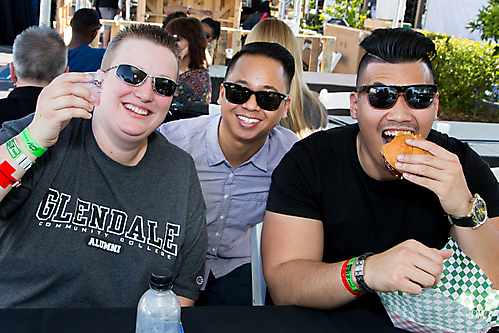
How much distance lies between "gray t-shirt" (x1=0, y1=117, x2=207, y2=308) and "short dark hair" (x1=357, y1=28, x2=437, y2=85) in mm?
1091

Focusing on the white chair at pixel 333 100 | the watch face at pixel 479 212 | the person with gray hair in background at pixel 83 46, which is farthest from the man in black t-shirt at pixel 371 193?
the person with gray hair in background at pixel 83 46

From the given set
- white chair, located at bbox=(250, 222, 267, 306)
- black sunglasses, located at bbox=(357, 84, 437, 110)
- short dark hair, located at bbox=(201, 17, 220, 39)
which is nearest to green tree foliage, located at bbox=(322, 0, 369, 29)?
short dark hair, located at bbox=(201, 17, 220, 39)

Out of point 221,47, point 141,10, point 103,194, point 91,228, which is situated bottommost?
point 91,228

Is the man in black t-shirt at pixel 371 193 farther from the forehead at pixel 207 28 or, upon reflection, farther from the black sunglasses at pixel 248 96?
the forehead at pixel 207 28

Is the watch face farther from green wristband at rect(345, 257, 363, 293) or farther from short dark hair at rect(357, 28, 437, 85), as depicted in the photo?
short dark hair at rect(357, 28, 437, 85)

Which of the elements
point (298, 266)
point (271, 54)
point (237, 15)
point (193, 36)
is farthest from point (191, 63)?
point (237, 15)

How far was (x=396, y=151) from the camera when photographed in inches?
71.4

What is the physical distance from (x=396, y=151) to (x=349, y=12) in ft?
52.8

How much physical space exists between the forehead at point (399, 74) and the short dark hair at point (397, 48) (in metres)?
0.03

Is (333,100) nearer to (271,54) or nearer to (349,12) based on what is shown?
(271,54)

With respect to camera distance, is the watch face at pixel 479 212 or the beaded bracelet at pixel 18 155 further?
the watch face at pixel 479 212

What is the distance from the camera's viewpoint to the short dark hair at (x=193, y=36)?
5.11m

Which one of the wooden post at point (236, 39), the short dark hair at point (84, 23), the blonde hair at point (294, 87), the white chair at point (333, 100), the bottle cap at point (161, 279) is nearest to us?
→ the bottle cap at point (161, 279)

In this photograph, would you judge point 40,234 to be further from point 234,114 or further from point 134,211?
point 234,114
